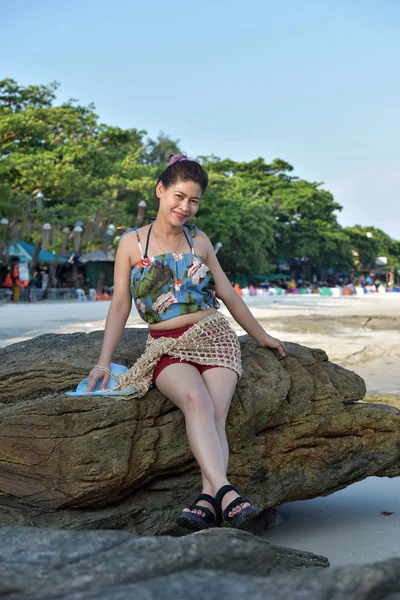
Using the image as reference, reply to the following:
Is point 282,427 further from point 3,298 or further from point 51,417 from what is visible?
point 3,298

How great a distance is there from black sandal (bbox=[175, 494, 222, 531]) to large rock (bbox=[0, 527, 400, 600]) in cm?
141

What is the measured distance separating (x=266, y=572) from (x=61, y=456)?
1.90 m

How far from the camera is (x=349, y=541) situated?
364cm

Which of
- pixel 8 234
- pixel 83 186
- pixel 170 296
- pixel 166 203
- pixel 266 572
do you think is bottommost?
pixel 266 572

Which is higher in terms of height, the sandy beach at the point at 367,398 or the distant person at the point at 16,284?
the distant person at the point at 16,284

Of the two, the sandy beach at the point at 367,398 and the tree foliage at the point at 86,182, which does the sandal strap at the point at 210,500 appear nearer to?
the sandy beach at the point at 367,398

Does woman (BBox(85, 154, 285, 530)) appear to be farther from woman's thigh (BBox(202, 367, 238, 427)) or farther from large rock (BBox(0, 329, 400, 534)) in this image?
large rock (BBox(0, 329, 400, 534))

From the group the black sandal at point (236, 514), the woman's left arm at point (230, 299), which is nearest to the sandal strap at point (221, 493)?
the black sandal at point (236, 514)

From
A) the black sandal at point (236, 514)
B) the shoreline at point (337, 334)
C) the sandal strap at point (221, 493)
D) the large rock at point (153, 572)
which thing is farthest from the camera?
the shoreline at point (337, 334)

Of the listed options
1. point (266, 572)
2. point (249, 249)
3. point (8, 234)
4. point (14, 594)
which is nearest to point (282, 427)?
point (266, 572)

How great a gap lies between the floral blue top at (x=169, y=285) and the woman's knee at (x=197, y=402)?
0.51 meters

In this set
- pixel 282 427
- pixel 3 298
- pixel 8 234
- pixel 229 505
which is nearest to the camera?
pixel 229 505

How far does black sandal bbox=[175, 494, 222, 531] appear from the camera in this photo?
2.88 m

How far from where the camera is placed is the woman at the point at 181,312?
330 centimetres
